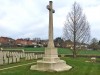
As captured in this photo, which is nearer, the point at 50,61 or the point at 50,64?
the point at 50,64

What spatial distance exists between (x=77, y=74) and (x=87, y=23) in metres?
24.6

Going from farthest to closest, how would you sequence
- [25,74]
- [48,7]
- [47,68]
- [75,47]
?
[75,47]
[48,7]
[47,68]
[25,74]

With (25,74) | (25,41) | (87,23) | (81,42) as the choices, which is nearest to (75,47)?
(81,42)

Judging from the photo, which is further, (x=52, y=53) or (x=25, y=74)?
(x=52, y=53)

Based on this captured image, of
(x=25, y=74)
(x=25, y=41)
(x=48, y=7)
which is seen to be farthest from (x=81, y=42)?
(x=25, y=41)

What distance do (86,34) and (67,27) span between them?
287cm

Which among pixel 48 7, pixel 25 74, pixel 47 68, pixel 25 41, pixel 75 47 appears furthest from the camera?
pixel 25 41

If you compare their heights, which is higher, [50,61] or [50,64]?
[50,61]

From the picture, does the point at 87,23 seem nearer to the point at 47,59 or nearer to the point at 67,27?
the point at 67,27

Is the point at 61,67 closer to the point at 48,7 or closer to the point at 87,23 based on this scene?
the point at 48,7

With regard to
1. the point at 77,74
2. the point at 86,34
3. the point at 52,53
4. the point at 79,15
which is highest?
the point at 79,15

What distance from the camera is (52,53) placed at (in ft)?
66.7

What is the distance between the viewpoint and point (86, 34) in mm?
41750

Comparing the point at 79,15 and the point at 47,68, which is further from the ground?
the point at 79,15
